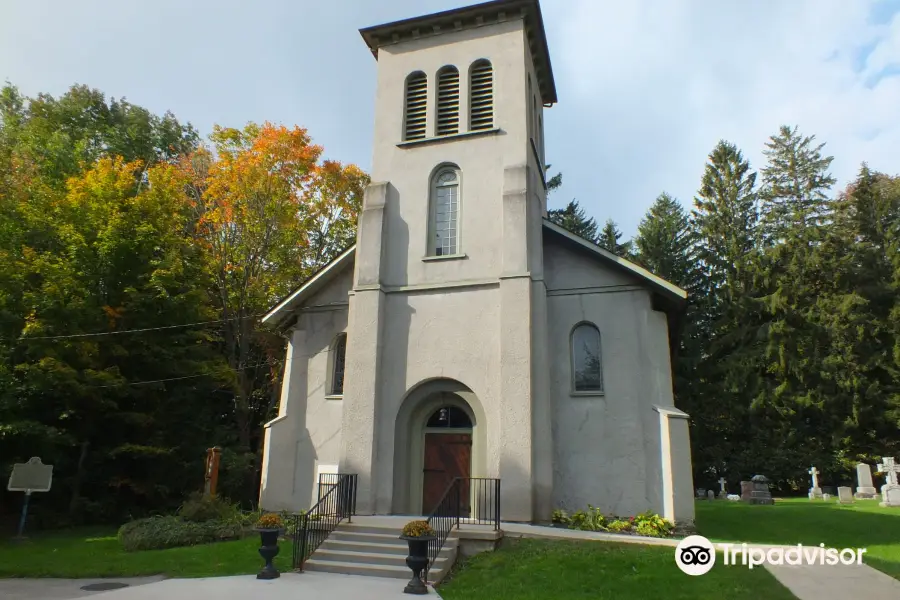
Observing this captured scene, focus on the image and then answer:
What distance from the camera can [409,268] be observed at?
1516cm

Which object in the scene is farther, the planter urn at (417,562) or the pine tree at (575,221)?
the pine tree at (575,221)

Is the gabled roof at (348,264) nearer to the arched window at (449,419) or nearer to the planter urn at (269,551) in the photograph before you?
the arched window at (449,419)

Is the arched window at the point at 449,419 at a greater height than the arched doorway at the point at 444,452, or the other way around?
the arched window at the point at 449,419

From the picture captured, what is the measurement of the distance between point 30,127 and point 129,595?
1016 inches

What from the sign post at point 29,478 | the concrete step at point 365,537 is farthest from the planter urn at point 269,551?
the sign post at point 29,478

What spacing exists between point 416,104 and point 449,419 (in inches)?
355

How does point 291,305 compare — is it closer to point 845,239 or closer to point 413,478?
point 413,478

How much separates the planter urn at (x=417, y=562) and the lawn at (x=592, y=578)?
0.43 metres

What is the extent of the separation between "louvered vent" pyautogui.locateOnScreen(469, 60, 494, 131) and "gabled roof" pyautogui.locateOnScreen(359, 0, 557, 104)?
1388 millimetres

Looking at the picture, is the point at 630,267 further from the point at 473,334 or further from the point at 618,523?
the point at 618,523

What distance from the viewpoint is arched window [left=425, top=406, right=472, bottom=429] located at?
14.3 meters

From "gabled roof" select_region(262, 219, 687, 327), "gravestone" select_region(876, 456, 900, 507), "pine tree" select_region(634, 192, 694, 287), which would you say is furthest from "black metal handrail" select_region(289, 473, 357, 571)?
"pine tree" select_region(634, 192, 694, 287)

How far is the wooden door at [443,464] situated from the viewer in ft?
45.7

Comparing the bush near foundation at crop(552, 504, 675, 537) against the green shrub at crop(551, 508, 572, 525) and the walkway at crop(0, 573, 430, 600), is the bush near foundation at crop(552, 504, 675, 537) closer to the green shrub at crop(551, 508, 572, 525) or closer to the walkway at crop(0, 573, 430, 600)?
the green shrub at crop(551, 508, 572, 525)
